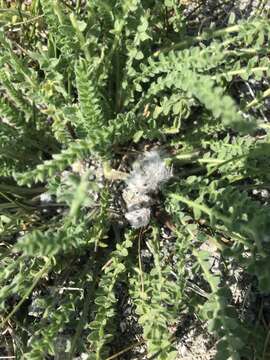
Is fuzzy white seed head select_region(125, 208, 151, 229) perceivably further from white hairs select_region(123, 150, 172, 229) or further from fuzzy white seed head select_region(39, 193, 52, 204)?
fuzzy white seed head select_region(39, 193, 52, 204)

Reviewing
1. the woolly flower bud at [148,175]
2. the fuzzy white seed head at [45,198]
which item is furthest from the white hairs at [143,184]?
the fuzzy white seed head at [45,198]

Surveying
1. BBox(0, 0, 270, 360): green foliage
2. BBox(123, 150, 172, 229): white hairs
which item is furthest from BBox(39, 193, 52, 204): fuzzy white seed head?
BBox(123, 150, 172, 229): white hairs

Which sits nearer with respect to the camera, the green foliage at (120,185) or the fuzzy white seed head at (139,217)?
the green foliage at (120,185)

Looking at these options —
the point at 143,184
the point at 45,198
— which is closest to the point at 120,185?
the point at 143,184

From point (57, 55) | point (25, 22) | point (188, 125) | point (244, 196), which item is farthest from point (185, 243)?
point (25, 22)

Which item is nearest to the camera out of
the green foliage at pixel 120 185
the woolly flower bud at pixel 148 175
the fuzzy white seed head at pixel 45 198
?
the green foliage at pixel 120 185

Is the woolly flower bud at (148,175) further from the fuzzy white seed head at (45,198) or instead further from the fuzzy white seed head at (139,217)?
the fuzzy white seed head at (45,198)
